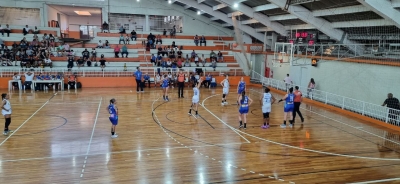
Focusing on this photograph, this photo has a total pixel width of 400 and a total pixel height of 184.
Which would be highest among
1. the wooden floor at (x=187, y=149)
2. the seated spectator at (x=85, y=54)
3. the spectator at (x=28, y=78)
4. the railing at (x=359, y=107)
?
the seated spectator at (x=85, y=54)

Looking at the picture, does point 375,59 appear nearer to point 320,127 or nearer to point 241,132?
point 320,127

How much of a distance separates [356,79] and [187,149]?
448 inches

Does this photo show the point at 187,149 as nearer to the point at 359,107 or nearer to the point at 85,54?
the point at 359,107

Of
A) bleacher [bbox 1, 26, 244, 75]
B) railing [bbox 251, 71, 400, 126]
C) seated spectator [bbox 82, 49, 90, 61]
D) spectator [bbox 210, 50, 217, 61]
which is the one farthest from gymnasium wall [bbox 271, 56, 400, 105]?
seated spectator [bbox 82, 49, 90, 61]

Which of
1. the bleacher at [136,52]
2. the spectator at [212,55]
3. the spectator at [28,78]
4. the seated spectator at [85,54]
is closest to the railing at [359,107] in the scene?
the bleacher at [136,52]

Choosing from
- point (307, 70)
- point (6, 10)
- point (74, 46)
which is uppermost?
point (6, 10)

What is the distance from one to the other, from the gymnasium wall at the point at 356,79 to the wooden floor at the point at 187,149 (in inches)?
98.0

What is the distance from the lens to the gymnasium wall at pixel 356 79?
1411cm

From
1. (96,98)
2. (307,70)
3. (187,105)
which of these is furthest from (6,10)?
(307,70)

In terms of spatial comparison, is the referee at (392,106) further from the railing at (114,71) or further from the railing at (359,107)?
the railing at (114,71)

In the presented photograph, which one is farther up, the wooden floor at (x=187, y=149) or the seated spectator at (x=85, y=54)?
the seated spectator at (x=85, y=54)

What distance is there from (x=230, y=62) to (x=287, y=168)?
2019 cm

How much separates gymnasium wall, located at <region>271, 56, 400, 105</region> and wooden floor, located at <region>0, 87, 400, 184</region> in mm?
2488

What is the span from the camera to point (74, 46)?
87.1 feet
